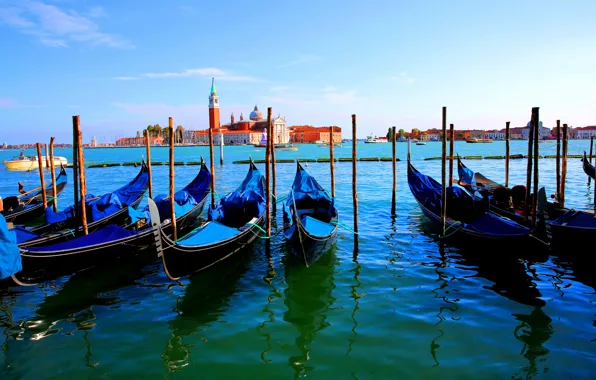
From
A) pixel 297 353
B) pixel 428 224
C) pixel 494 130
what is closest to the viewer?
pixel 297 353

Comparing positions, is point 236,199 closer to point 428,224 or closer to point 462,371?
point 428,224

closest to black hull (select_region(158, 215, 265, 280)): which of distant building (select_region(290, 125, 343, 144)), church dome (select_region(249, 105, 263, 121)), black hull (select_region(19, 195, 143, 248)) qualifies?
black hull (select_region(19, 195, 143, 248))

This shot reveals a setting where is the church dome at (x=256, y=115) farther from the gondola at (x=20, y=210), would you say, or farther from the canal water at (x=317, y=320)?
the canal water at (x=317, y=320)

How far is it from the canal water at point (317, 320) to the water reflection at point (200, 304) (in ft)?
0.05

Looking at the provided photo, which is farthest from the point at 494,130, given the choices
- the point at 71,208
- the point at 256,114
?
the point at 71,208

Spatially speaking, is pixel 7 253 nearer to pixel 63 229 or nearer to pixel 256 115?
pixel 63 229

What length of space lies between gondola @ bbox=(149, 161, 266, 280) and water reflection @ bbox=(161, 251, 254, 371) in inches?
7.3

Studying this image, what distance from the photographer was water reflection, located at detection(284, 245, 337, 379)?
3529mm

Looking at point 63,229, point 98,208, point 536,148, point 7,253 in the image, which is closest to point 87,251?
point 7,253

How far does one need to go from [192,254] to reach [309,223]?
175cm

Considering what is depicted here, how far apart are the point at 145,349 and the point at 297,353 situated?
4.28 ft

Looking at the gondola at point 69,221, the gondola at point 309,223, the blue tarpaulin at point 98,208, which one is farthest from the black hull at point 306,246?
the blue tarpaulin at point 98,208

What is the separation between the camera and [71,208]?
7.42 metres

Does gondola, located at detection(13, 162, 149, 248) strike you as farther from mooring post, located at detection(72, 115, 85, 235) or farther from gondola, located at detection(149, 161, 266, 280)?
gondola, located at detection(149, 161, 266, 280)
